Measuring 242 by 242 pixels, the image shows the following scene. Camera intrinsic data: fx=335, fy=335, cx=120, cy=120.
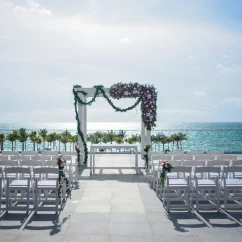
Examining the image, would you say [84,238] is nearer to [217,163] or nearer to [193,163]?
[193,163]

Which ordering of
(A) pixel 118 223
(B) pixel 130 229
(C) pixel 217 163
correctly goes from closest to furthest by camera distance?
(B) pixel 130 229
(A) pixel 118 223
(C) pixel 217 163

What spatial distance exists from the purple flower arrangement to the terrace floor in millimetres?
5970

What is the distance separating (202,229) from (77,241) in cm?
198

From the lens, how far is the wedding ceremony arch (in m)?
13.2

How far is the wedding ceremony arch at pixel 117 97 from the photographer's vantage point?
13.2m

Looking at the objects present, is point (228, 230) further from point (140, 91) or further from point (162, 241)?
point (140, 91)

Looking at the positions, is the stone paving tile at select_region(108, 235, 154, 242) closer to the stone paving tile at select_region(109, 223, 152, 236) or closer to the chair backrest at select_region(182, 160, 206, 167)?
the stone paving tile at select_region(109, 223, 152, 236)

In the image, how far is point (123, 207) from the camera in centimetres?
664

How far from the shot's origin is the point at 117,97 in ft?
43.5

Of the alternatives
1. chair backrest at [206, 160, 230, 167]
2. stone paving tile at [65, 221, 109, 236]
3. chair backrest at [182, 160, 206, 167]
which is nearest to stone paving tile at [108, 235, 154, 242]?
stone paving tile at [65, 221, 109, 236]

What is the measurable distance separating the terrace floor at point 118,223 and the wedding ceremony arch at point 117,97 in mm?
5946

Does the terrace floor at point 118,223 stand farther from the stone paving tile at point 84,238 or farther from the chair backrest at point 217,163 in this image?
the chair backrest at point 217,163

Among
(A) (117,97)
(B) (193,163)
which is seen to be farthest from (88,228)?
(A) (117,97)

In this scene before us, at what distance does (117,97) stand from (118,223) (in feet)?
26.6
